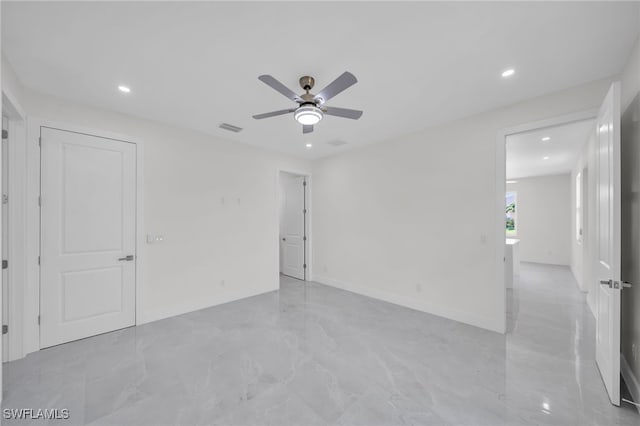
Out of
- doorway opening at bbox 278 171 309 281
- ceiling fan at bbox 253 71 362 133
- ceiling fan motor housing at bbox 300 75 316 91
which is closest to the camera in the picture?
ceiling fan at bbox 253 71 362 133

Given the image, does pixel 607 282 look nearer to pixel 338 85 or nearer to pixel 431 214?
pixel 431 214

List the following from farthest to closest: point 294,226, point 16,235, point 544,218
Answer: point 544,218
point 294,226
point 16,235

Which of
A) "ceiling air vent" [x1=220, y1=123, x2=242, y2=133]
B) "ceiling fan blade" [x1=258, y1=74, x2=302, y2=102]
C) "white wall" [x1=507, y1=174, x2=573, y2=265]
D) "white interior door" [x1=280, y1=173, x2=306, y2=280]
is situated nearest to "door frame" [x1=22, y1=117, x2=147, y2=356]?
"ceiling air vent" [x1=220, y1=123, x2=242, y2=133]

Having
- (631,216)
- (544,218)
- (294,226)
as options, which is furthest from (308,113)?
(544,218)

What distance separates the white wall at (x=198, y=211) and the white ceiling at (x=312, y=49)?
0.99 feet

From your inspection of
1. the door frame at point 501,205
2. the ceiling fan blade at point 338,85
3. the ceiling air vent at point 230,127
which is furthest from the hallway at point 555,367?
the ceiling air vent at point 230,127

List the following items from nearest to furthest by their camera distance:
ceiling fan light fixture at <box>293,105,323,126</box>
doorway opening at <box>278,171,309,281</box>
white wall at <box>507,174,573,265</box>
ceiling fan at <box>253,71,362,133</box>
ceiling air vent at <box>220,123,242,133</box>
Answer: ceiling fan at <box>253,71,362,133</box>, ceiling fan light fixture at <box>293,105,323,126</box>, ceiling air vent at <box>220,123,242,133</box>, doorway opening at <box>278,171,309,281</box>, white wall at <box>507,174,573,265</box>

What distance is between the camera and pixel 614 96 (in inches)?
73.9

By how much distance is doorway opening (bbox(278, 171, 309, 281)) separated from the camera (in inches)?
225

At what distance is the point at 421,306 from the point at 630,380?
204cm

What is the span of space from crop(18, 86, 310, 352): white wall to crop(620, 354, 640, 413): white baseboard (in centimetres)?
445

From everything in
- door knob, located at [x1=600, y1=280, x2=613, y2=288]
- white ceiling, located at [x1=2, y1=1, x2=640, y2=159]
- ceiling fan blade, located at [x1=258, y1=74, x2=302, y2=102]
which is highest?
white ceiling, located at [x1=2, y1=1, x2=640, y2=159]

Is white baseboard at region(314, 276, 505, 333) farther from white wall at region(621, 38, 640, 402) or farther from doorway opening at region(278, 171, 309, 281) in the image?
white wall at region(621, 38, 640, 402)

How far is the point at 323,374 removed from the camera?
7.41 feet
